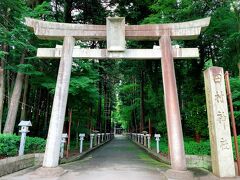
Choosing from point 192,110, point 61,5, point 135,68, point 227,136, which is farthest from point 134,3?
point 227,136

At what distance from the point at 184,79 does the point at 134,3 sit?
8.08 m

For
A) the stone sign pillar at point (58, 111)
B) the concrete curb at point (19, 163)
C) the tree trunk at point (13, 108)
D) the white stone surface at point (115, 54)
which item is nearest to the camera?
the concrete curb at point (19, 163)

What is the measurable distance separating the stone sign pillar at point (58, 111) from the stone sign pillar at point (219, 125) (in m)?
4.77

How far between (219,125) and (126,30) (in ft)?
14.7

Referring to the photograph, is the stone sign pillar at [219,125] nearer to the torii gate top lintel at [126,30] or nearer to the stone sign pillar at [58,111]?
the torii gate top lintel at [126,30]

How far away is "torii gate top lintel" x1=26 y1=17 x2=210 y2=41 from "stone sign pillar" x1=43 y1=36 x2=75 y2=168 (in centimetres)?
36

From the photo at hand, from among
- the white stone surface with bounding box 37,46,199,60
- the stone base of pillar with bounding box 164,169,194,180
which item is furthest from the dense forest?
the stone base of pillar with bounding box 164,169,194,180

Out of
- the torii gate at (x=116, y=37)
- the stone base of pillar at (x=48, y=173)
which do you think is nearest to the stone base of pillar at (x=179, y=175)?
the torii gate at (x=116, y=37)

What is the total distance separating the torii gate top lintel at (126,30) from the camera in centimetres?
786

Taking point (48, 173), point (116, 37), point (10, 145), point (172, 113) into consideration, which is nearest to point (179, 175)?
point (172, 113)

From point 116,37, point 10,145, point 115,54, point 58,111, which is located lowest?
point 10,145

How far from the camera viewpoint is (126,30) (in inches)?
316

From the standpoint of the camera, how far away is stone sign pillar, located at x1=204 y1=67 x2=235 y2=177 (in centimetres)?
634

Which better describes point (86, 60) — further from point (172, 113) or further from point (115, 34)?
point (172, 113)
